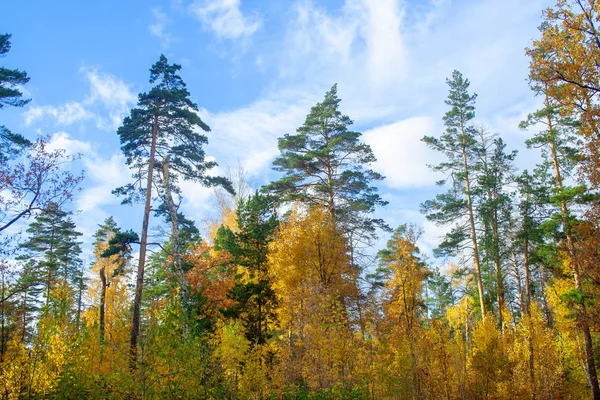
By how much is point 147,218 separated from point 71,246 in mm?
16132

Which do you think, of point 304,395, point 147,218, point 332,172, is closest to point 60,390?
point 304,395

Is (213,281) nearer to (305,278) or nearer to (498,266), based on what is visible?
(305,278)

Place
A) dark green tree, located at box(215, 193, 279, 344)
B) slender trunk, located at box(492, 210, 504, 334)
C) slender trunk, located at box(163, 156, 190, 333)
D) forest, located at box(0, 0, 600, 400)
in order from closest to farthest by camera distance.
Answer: forest, located at box(0, 0, 600, 400) < slender trunk, located at box(163, 156, 190, 333) < dark green tree, located at box(215, 193, 279, 344) < slender trunk, located at box(492, 210, 504, 334)

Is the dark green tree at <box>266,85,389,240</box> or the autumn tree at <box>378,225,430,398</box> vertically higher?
A: the dark green tree at <box>266,85,389,240</box>

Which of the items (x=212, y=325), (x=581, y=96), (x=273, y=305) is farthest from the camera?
(x=273, y=305)

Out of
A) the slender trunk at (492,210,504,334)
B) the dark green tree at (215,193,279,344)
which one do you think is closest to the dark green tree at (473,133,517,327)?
the slender trunk at (492,210,504,334)

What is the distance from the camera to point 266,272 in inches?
637

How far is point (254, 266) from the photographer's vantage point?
16.2 meters

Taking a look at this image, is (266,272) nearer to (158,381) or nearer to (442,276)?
(158,381)

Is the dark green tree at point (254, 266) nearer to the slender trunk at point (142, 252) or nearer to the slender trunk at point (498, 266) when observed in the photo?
the slender trunk at point (142, 252)

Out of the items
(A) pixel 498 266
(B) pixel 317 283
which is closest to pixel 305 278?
(B) pixel 317 283

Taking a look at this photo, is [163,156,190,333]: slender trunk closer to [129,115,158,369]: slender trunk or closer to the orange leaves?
the orange leaves

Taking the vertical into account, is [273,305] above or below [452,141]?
below

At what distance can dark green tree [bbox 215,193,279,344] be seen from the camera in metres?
14.9
